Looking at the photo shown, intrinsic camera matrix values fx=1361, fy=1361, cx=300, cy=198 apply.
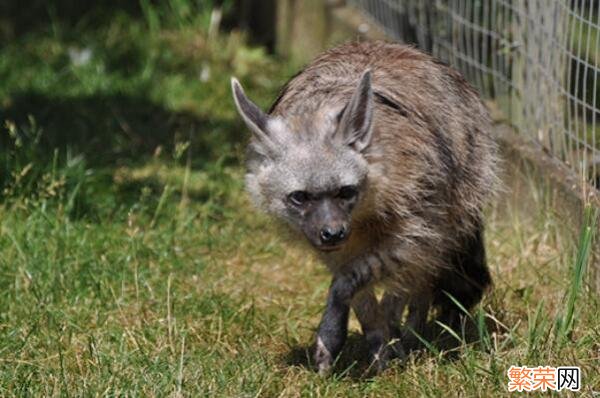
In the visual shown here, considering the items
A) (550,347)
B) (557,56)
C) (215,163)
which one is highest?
(557,56)

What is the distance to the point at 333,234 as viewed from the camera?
512cm

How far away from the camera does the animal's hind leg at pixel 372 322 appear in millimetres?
5648

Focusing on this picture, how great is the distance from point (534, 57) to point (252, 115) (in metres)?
2.05

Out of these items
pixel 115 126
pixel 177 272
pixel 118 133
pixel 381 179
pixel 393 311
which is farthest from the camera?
pixel 115 126

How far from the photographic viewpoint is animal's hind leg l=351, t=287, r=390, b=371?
5648 millimetres

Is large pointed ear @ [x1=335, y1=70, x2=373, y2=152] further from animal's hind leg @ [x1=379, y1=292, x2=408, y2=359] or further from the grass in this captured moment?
animal's hind leg @ [x1=379, y1=292, x2=408, y2=359]

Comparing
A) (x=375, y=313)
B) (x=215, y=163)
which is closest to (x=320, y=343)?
(x=375, y=313)

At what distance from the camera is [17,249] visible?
6.30 m

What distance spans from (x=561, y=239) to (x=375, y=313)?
109 cm

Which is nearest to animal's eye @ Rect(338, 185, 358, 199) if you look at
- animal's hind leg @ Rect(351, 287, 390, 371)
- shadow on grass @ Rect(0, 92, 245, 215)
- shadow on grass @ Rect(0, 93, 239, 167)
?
animal's hind leg @ Rect(351, 287, 390, 371)

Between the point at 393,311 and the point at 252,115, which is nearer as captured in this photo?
the point at 252,115

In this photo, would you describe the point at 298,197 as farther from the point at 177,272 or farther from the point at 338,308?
the point at 177,272

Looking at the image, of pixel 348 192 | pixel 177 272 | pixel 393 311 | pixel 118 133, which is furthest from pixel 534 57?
pixel 118 133

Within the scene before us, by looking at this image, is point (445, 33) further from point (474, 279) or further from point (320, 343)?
point (320, 343)
